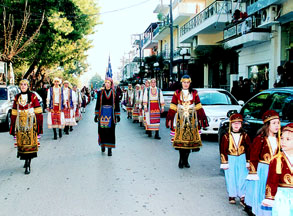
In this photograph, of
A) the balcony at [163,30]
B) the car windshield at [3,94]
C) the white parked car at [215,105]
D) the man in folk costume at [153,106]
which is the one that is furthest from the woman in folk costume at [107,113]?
the balcony at [163,30]

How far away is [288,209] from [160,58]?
31.0 metres

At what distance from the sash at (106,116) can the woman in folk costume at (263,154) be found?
492cm

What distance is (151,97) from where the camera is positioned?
436 inches

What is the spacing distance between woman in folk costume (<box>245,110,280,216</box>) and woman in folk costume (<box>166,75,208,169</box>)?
275 centimetres

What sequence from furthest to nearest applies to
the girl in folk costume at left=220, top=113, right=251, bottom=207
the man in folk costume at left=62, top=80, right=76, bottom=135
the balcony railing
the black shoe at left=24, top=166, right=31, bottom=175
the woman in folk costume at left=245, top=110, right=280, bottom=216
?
the balcony railing, the man in folk costume at left=62, top=80, right=76, bottom=135, the black shoe at left=24, top=166, right=31, bottom=175, the girl in folk costume at left=220, top=113, right=251, bottom=207, the woman in folk costume at left=245, top=110, right=280, bottom=216

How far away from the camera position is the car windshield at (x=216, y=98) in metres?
10.9

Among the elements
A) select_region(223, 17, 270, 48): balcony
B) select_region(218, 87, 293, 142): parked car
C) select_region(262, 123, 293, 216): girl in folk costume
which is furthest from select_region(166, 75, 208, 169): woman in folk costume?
select_region(223, 17, 270, 48): balcony

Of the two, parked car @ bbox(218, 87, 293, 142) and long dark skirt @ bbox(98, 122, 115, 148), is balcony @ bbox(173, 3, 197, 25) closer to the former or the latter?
long dark skirt @ bbox(98, 122, 115, 148)

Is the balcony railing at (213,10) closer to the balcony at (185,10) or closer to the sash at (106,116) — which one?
the balcony at (185,10)

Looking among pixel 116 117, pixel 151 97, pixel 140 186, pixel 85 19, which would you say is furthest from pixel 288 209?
pixel 85 19

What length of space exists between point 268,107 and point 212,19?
57.5 ft

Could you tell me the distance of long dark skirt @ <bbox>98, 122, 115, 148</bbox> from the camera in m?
8.11

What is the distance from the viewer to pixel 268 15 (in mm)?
15648

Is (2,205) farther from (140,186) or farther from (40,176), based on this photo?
(140,186)
